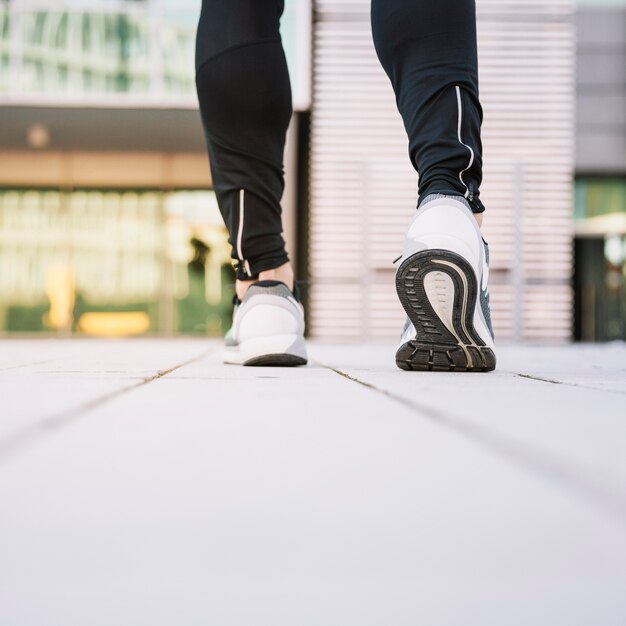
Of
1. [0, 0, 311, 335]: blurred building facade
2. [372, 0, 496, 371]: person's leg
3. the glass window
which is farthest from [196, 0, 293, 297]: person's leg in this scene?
the glass window

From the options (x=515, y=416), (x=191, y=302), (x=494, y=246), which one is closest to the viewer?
(x=515, y=416)

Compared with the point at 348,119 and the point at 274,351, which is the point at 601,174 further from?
the point at 274,351

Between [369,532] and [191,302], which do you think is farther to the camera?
[191,302]

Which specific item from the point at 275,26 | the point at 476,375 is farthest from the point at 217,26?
the point at 476,375

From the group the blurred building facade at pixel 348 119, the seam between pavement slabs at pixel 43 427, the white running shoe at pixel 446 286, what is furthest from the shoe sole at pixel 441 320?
the blurred building facade at pixel 348 119

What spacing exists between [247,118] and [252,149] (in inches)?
2.6

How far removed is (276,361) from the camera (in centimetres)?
171

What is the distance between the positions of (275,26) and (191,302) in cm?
903

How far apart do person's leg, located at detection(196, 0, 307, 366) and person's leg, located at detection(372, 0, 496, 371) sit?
27cm

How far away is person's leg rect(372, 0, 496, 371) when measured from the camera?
1.42 m

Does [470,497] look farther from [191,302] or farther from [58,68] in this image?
[191,302]

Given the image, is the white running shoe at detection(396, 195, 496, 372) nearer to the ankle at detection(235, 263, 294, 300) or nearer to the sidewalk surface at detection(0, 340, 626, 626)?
the ankle at detection(235, 263, 294, 300)

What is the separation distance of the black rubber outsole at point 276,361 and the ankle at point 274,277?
6.5 inches

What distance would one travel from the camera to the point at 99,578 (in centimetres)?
39
